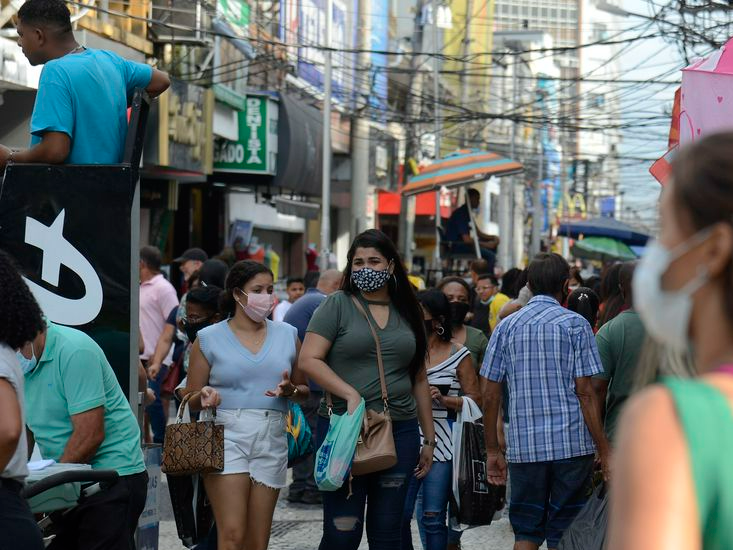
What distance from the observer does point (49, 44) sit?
18.4 feet

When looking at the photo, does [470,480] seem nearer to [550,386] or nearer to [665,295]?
[550,386]

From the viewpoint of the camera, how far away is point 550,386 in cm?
688

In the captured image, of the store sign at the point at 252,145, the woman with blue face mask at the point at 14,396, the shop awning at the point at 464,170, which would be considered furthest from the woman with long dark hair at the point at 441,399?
the store sign at the point at 252,145

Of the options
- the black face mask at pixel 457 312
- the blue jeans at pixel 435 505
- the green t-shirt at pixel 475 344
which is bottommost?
the blue jeans at pixel 435 505

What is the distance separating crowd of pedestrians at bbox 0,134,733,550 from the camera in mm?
1858

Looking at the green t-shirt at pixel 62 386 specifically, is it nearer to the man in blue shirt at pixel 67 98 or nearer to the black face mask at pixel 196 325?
the man in blue shirt at pixel 67 98

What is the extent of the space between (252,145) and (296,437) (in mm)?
18903

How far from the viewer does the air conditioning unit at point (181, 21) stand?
66.4 feet

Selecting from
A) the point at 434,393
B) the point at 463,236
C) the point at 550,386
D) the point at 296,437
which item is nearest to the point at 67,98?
the point at 296,437

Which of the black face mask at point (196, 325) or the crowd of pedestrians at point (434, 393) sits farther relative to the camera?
the black face mask at point (196, 325)

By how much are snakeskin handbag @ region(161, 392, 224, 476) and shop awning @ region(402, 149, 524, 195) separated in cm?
1129

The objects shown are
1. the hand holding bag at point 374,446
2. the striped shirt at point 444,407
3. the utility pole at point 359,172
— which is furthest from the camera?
the utility pole at point 359,172

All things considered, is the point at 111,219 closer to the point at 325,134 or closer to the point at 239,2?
the point at 239,2

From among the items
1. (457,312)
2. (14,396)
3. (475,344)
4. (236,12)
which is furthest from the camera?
(236,12)
